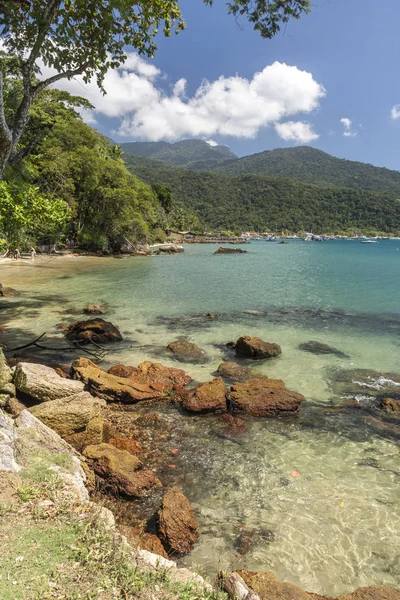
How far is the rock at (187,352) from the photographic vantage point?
13.0m

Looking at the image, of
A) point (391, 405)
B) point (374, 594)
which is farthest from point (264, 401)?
point (374, 594)

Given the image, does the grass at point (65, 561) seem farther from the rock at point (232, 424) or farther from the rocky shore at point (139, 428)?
the rock at point (232, 424)

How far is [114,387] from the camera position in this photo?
9.43m

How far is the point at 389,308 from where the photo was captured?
2436 centimetres

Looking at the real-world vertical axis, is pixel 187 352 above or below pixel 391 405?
below

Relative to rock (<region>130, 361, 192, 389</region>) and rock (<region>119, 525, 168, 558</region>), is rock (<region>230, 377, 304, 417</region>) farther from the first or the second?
rock (<region>119, 525, 168, 558</region>)

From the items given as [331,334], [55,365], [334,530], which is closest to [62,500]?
[334,530]

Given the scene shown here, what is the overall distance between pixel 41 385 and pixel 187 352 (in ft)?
21.7

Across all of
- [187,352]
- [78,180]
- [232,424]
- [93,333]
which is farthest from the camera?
[78,180]

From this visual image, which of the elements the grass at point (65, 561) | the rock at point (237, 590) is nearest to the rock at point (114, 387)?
the grass at point (65, 561)

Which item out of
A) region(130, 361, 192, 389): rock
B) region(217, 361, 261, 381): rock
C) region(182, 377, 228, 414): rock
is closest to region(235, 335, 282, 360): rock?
region(217, 361, 261, 381): rock

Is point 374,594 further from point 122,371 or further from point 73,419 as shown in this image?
point 122,371

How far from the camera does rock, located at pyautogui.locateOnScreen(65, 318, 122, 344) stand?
1426 centimetres

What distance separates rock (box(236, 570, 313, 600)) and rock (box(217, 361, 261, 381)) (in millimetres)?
7138
